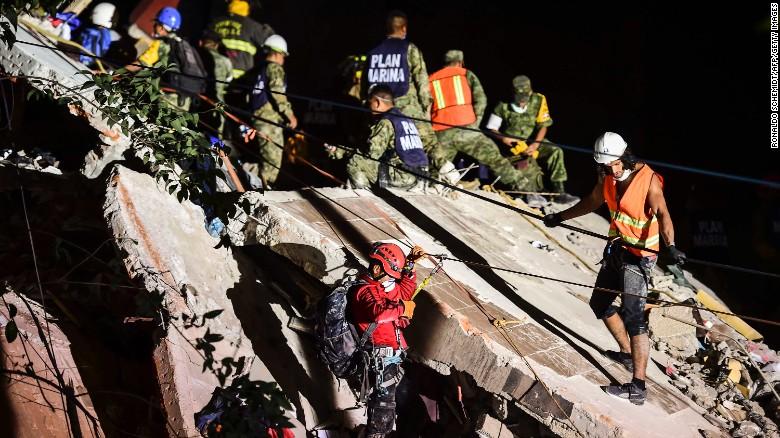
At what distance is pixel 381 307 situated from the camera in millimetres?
4367

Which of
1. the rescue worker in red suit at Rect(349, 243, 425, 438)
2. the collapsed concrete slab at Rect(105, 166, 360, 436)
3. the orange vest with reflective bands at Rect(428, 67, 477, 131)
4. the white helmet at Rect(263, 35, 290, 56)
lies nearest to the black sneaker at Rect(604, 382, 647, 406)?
the rescue worker in red suit at Rect(349, 243, 425, 438)

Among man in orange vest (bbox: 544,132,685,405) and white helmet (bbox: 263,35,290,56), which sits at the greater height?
white helmet (bbox: 263,35,290,56)

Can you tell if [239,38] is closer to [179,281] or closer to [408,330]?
[179,281]

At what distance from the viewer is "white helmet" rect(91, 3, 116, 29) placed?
941cm

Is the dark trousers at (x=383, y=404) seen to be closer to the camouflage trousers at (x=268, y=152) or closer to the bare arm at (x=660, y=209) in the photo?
the bare arm at (x=660, y=209)

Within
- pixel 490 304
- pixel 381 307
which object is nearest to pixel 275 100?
pixel 490 304

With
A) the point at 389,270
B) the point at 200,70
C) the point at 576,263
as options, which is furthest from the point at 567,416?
the point at 200,70

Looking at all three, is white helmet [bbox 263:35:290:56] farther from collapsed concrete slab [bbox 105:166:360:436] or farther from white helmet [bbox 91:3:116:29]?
collapsed concrete slab [bbox 105:166:360:436]

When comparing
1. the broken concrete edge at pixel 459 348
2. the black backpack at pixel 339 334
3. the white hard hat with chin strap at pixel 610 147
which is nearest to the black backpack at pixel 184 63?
the broken concrete edge at pixel 459 348

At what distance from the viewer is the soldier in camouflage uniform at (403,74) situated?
7652 mm

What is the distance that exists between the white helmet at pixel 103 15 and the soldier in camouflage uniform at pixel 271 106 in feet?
8.91

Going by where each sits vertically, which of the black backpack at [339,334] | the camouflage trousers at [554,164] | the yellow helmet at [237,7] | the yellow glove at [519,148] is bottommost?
the black backpack at [339,334]

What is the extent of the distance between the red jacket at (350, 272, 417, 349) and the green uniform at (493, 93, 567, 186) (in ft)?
15.2

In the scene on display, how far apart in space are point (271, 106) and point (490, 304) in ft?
13.8
